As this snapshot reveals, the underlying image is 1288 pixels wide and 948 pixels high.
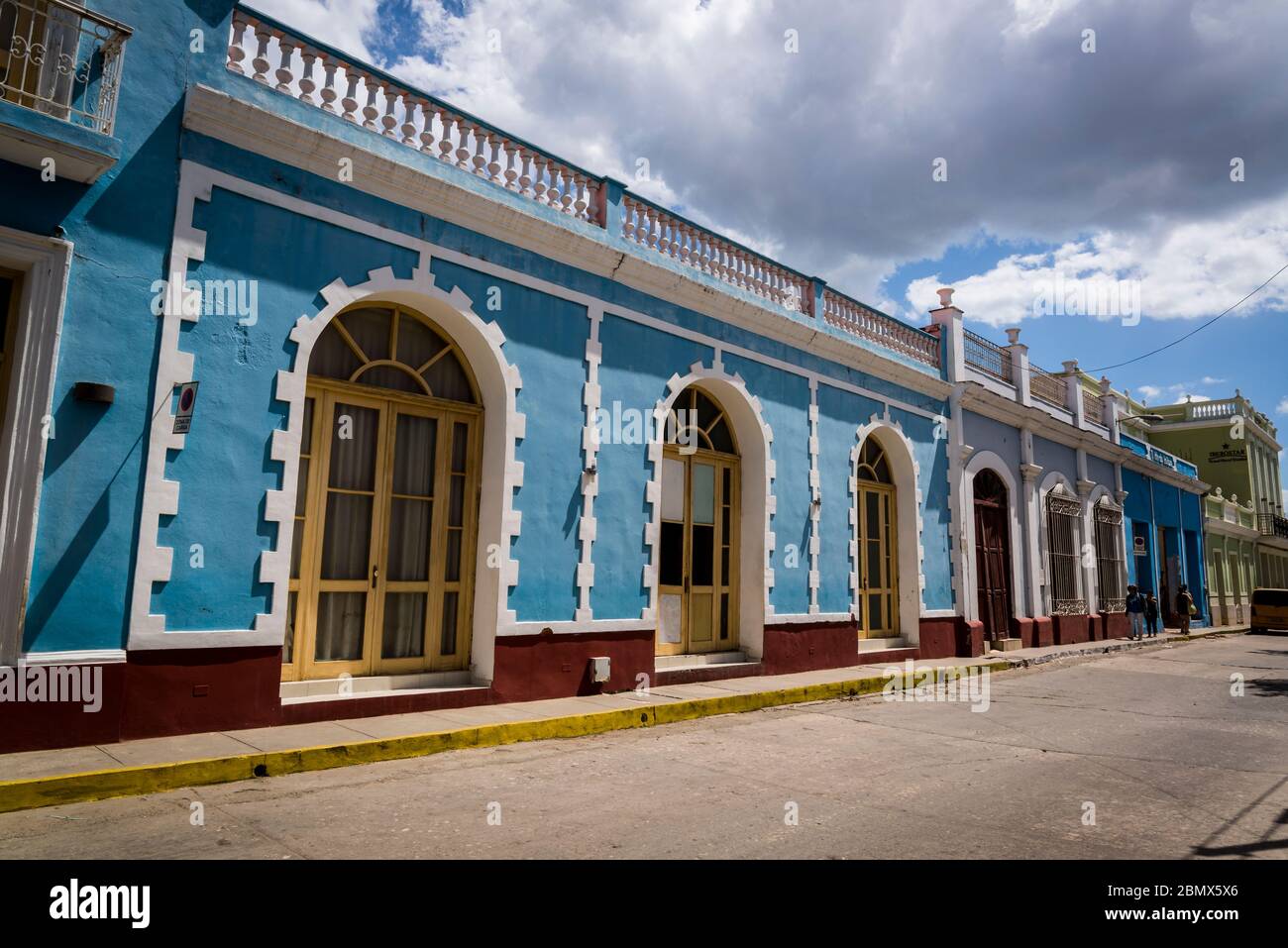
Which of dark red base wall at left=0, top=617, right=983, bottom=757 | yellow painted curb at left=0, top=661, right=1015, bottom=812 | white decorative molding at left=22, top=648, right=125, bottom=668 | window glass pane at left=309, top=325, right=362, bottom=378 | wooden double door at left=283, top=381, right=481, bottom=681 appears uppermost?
window glass pane at left=309, top=325, right=362, bottom=378

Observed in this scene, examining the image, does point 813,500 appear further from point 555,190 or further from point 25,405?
point 25,405

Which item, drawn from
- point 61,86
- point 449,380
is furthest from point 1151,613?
point 61,86

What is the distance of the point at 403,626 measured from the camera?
804 cm

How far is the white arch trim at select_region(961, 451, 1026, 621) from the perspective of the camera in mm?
15672

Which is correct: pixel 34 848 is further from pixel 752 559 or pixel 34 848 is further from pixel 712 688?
pixel 752 559

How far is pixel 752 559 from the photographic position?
11.5 metres

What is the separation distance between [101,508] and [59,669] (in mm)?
1129

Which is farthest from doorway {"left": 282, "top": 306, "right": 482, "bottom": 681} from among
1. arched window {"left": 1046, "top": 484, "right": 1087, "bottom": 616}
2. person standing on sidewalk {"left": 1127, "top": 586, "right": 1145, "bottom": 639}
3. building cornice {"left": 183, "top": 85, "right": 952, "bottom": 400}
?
person standing on sidewalk {"left": 1127, "top": 586, "right": 1145, "bottom": 639}

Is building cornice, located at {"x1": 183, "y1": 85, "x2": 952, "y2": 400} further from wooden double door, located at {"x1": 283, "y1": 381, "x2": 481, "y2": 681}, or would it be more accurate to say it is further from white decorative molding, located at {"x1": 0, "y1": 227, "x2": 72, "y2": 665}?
wooden double door, located at {"x1": 283, "y1": 381, "x2": 481, "y2": 681}

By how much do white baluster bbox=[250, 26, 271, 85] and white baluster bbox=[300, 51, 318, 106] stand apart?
0.99 ft

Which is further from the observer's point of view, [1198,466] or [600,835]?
[1198,466]

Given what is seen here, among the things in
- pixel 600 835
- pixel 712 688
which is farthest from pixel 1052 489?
pixel 600 835

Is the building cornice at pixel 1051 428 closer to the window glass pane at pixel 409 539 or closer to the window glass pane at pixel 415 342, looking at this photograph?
the window glass pane at pixel 415 342

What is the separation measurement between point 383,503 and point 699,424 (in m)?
4.83
